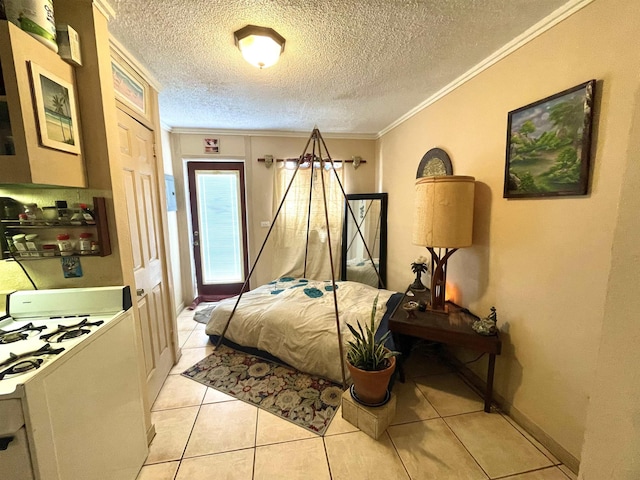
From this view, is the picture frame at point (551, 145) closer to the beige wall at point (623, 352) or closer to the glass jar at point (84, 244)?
the beige wall at point (623, 352)

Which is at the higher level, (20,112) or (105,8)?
(105,8)

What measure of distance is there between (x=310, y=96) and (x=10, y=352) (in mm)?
2610

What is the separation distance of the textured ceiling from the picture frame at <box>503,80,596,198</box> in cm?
49

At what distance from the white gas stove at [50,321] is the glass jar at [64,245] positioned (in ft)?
0.64

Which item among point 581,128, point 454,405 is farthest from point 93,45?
point 454,405

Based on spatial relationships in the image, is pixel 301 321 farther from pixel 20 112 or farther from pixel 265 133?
pixel 265 133

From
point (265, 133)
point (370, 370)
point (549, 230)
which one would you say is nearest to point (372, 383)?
point (370, 370)

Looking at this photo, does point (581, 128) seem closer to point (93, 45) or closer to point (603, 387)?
point (603, 387)

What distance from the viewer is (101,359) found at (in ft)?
3.97

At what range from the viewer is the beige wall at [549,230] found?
122 centimetres

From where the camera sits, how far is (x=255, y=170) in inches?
150

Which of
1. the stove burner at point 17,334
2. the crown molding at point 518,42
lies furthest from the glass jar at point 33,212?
the crown molding at point 518,42

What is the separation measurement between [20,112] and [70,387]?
108 centimetres

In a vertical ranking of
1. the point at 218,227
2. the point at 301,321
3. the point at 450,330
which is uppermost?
the point at 218,227
